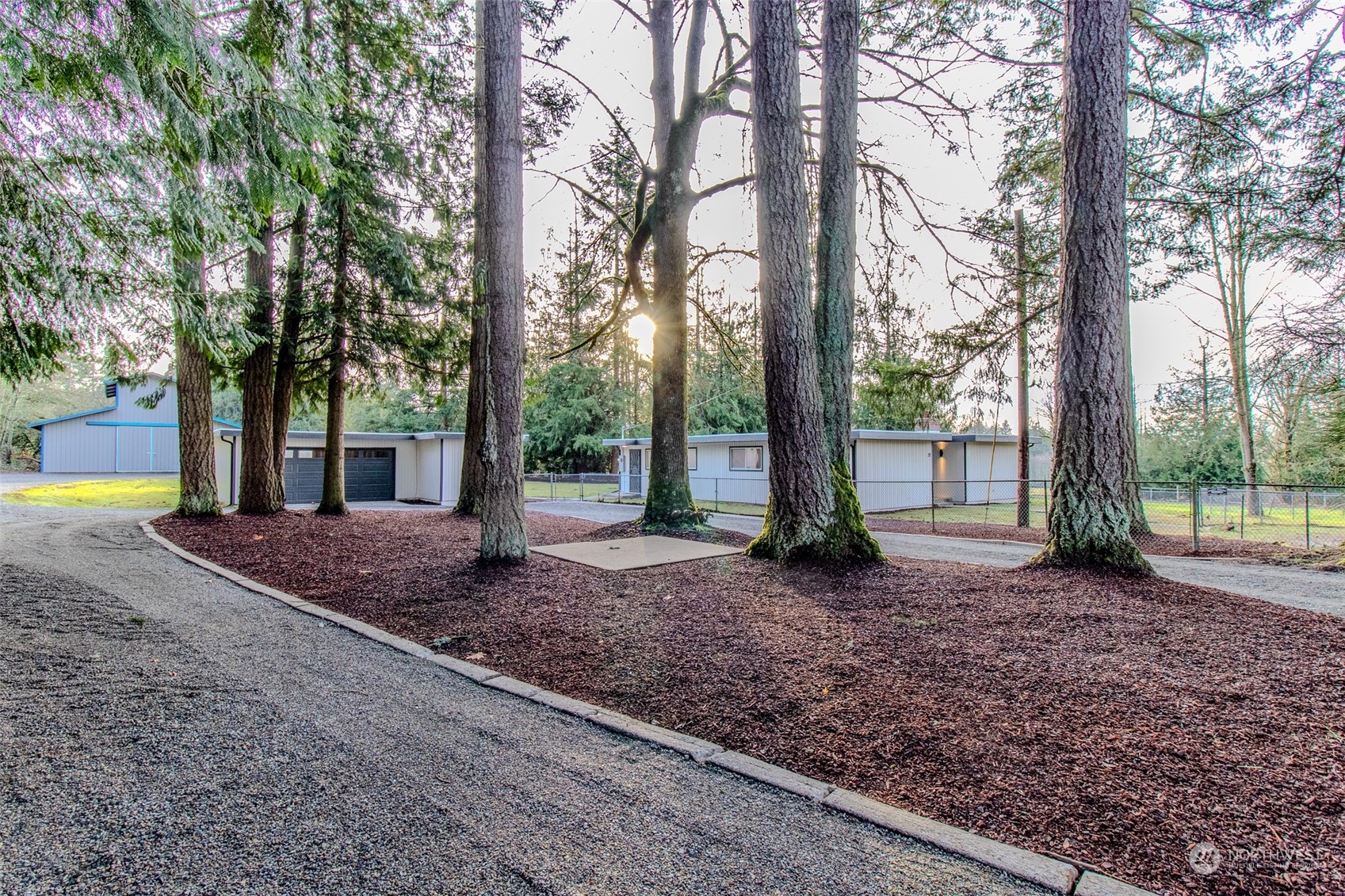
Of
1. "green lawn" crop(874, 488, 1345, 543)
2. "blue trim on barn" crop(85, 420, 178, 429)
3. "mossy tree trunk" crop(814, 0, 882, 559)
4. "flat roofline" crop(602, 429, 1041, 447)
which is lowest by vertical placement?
"green lawn" crop(874, 488, 1345, 543)

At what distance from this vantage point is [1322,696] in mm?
2809

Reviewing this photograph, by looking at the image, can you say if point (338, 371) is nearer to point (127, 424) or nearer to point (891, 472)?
point (891, 472)

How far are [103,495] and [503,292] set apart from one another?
20.7 m

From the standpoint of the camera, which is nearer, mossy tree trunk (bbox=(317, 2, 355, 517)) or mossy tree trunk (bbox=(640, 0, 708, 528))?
mossy tree trunk (bbox=(640, 0, 708, 528))

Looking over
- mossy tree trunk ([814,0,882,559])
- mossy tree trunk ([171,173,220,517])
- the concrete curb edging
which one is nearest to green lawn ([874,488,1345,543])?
mossy tree trunk ([814,0,882,559])

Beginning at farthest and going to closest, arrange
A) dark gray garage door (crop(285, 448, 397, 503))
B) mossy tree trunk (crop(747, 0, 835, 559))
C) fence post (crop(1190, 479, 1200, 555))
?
dark gray garage door (crop(285, 448, 397, 503))
fence post (crop(1190, 479, 1200, 555))
mossy tree trunk (crop(747, 0, 835, 559))

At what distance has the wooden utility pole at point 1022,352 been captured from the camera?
9.76 metres

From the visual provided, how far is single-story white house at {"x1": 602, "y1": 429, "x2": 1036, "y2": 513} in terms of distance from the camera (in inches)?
719

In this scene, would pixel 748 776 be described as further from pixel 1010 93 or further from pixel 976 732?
pixel 1010 93

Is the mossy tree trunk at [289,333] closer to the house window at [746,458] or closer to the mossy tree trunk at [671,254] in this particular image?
the mossy tree trunk at [671,254]

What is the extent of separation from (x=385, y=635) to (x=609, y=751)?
2303mm

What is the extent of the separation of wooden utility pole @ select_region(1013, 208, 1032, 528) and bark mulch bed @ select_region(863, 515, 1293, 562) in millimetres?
844

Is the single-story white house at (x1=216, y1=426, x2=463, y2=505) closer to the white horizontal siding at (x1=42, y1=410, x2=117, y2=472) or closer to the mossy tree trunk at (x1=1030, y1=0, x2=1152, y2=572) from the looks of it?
the white horizontal siding at (x1=42, y1=410, x2=117, y2=472)

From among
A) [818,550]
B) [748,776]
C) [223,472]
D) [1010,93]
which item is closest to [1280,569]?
[818,550]
